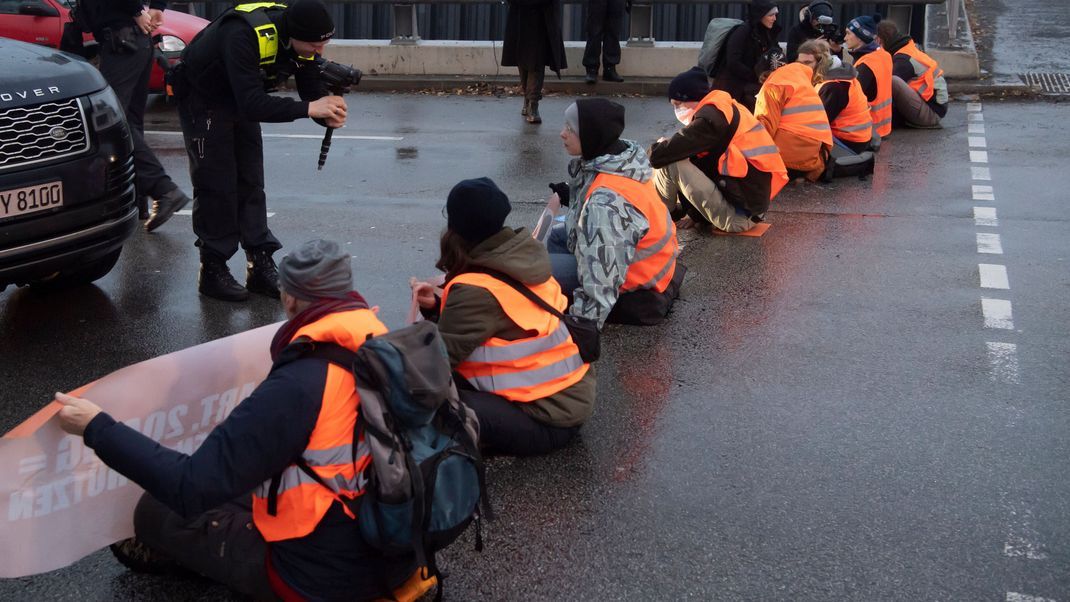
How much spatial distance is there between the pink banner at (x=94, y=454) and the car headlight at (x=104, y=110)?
7.69 feet

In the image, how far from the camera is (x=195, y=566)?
3.62m

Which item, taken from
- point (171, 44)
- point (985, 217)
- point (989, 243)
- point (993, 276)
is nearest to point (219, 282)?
point (993, 276)

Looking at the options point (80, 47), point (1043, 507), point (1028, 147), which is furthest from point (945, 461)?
point (1028, 147)

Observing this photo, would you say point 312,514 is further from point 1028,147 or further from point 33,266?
point 1028,147

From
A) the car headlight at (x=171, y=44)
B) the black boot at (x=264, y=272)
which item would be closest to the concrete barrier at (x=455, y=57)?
the car headlight at (x=171, y=44)

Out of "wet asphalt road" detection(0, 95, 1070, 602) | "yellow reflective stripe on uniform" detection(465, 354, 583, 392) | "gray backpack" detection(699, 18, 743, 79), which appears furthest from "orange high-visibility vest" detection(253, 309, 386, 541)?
"gray backpack" detection(699, 18, 743, 79)

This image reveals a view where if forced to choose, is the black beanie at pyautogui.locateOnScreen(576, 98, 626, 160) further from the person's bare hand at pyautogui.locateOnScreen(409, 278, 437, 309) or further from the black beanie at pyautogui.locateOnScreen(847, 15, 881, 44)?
the black beanie at pyautogui.locateOnScreen(847, 15, 881, 44)

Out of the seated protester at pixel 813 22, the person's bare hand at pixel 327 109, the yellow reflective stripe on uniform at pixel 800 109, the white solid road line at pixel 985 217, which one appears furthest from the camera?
the seated protester at pixel 813 22

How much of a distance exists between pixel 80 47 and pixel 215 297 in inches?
A: 122

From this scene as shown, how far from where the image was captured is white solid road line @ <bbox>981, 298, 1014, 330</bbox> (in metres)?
6.58

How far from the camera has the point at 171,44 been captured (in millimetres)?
14188

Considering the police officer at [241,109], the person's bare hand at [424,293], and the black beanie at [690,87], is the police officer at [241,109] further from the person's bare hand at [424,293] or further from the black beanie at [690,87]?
the black beanie at [690,87]

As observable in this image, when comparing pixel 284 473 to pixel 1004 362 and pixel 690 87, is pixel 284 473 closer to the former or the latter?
pixel 1004 362

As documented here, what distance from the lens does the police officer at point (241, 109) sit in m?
6.09
